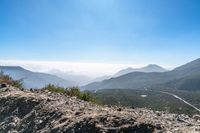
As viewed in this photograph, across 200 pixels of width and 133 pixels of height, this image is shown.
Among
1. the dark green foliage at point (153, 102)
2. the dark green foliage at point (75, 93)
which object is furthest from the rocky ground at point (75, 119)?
the dark green foliage at point (153, 102)

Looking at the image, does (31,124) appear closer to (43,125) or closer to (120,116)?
(43,125)

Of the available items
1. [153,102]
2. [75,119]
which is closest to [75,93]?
[75,119]

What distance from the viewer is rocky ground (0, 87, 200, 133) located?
9102mm

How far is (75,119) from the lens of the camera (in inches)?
413

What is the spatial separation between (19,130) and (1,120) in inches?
70.6

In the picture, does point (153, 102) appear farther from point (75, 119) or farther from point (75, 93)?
point (75, 119)

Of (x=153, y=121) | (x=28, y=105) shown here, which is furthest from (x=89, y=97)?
(x=153, y=121)

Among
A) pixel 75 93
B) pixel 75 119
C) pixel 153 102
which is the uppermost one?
pixel 75 93

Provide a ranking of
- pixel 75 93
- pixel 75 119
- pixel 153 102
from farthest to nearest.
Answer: pixel 153 102
pixel 75 93
pixel 75 119

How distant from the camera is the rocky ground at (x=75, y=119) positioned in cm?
910

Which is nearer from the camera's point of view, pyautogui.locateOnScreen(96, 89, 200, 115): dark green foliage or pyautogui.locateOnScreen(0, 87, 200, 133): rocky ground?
pyautogui.locateOnScreen(0, 87, 200, 133): rocky ground

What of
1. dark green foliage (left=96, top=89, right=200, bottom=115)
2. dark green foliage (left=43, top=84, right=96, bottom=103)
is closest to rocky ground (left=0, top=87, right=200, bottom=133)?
dark green foliage (left=43, top=84, right=96, bottom=103)

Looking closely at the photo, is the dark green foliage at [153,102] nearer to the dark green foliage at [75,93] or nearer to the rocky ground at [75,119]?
the dark green foliage at [75,93]

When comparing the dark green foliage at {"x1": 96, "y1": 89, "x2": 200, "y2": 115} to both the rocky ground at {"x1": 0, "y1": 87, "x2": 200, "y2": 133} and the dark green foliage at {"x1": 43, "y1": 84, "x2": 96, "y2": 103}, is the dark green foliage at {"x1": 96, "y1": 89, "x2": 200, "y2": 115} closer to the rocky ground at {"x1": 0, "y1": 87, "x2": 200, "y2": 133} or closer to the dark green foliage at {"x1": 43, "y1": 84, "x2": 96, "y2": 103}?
the dark green foliage at {"x1": 43, "y1": 84, "x2": 96, "y2": 103}
